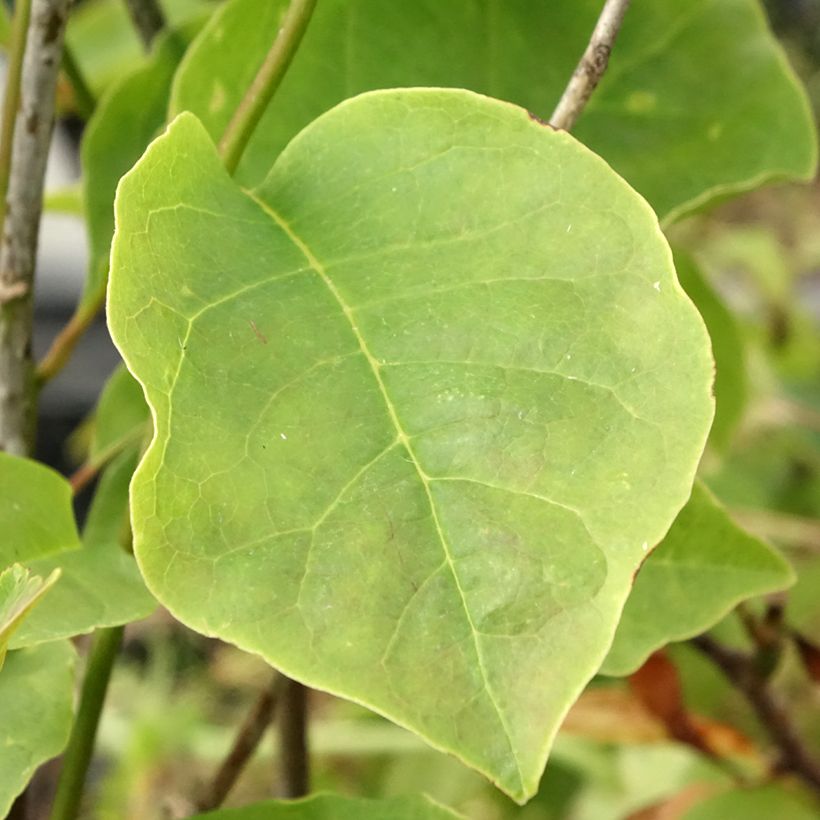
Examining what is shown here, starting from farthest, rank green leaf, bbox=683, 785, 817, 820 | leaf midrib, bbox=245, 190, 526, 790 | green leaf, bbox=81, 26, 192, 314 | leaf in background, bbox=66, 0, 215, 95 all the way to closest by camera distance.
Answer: leaf in background, bbox=66, 0, 215, 95, green leaf, bbox=683, 785, 817, 820, green leaf, bbox=81, 26, 192, 314, leaf midrib, bbox=245, 190, 526, 790

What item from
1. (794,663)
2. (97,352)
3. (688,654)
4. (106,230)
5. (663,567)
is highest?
(106,230)

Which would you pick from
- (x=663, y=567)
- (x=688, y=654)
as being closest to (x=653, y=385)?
(x=663, y=567)

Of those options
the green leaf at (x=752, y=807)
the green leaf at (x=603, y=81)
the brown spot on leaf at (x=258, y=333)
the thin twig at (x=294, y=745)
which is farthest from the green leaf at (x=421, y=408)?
the green leaf at (x=752, y=807)

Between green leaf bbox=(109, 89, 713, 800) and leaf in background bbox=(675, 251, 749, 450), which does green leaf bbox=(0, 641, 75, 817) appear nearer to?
green leaf bbox=(109, 89, 713, 800)

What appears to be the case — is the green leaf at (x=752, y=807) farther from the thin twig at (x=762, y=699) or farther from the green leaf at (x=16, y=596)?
the green leaf at (x=16, y=596)

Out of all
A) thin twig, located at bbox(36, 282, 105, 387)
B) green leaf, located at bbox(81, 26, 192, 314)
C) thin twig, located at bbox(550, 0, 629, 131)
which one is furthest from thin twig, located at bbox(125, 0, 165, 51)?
thin twig, located at bbox(550, 0, 629, 131)

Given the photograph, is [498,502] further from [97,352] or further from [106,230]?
[97,352]

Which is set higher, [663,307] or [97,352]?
[663,307]
